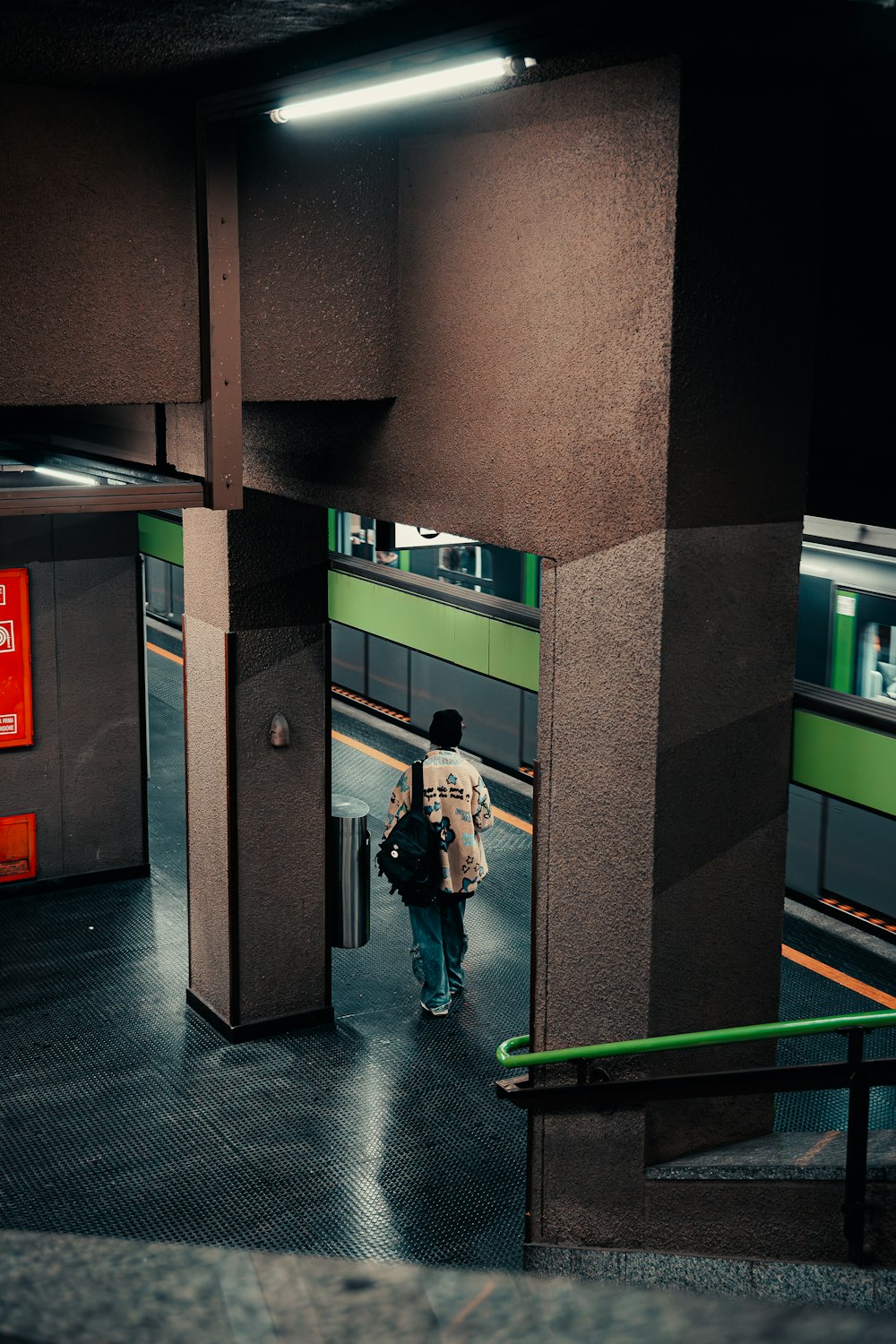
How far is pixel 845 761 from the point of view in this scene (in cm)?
812

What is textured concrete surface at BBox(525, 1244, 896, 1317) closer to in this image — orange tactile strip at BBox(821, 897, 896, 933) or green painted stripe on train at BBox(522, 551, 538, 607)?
orange tactile strip at BBox(821, 897, 896, 933)

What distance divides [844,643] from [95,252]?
19.8 ft

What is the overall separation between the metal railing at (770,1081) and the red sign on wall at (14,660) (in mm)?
5896

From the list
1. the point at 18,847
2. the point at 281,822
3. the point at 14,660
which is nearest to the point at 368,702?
the point at 18,847

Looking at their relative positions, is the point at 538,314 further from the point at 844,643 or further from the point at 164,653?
the point at 164,653

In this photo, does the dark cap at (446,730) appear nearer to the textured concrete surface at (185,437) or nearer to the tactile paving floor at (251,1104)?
the tactile paving floor at (251,1104)

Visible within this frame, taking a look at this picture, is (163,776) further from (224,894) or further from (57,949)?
(224,894)

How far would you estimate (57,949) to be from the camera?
28.3 ft

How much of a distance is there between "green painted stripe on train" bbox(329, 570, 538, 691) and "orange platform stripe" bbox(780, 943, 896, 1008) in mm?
3066

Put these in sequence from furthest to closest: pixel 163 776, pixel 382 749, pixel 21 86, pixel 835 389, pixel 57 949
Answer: pixel 382 749 → pixel 163 776 → pixel 57 949 → pixel 835 389 → pixel 21 86

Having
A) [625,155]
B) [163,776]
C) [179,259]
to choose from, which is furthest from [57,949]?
[625,155]

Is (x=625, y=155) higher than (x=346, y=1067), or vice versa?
(x=625, y=155)

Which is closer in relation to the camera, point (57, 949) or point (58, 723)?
point (57, 949)

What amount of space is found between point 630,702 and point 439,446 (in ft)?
4.36
